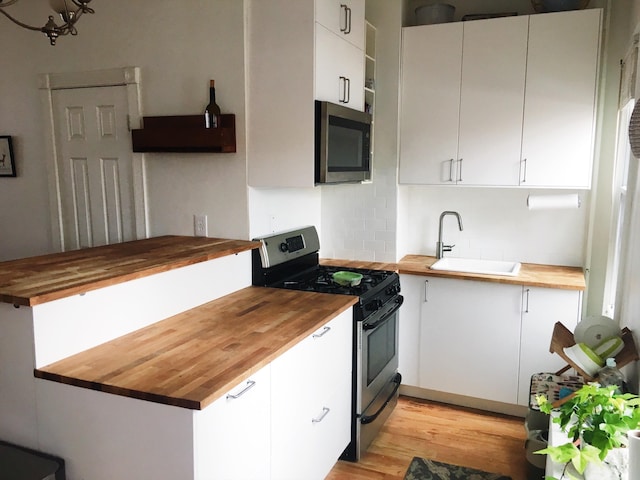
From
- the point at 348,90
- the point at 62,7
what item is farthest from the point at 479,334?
the point at 62,7

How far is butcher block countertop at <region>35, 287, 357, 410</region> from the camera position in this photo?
1.61m

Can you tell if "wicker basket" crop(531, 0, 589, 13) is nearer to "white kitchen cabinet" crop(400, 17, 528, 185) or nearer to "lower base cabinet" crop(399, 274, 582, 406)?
"white kitchen cabinet" crop(400, 17, 528, 185)

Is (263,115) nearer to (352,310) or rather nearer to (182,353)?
(352,310)

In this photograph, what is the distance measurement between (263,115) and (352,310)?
Result: 1118mm

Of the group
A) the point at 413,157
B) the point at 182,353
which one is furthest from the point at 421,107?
the point at 182,353

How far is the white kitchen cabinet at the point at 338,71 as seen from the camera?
8.93ft

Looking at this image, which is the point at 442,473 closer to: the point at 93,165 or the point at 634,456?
the point at 634,456

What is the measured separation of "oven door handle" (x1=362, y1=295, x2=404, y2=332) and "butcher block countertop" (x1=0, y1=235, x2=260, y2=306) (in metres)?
0.73

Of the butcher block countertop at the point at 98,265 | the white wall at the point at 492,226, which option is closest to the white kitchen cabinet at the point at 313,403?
the butcher block countertop at the point at 98,265

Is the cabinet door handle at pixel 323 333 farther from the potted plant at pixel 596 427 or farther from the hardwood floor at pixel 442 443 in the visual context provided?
the potted plant at pixel 596 427

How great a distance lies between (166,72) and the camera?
116 inches

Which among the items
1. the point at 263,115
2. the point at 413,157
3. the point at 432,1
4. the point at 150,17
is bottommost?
the point at 413,157

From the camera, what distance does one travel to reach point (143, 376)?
5.52ft

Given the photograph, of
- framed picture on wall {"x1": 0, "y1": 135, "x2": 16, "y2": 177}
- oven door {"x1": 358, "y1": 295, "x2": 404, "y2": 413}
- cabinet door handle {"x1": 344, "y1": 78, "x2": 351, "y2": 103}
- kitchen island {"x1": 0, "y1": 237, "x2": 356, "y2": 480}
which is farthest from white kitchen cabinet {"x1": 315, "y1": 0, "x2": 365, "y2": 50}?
framed picture on wall {"x1": 0, "y1": 135, "x2": 16, "y2": 177}
